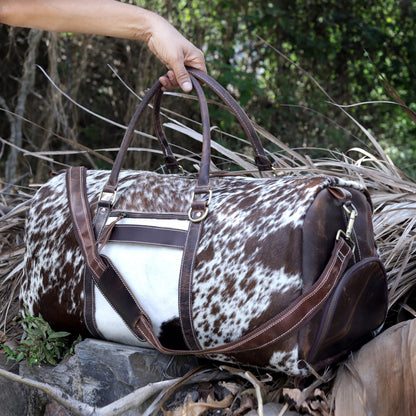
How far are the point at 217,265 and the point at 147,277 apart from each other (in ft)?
0.75

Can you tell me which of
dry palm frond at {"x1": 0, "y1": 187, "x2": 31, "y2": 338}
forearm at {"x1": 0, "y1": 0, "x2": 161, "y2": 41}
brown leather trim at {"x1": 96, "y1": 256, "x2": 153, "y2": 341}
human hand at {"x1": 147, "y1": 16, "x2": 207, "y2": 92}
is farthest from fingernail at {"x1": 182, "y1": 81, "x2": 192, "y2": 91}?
dry palm frond at {"x1": 0, "y1": 187, "x2": 31, "y2": 338}

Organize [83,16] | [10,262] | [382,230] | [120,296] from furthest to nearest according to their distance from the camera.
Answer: [10,262]
[382,230]
[83,16]
[120,296]

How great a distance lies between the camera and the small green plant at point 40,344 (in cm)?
175

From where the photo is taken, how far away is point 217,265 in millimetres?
1482

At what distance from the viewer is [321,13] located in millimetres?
6711

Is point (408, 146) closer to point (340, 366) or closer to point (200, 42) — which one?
point (200, 42)

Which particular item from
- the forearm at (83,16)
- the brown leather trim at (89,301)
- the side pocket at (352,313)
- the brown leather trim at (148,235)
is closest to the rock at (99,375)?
the brown leather trim at (89,301)

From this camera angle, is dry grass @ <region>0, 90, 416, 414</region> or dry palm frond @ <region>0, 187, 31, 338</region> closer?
dry grass @ <region>0, 90, 416, 414</region>

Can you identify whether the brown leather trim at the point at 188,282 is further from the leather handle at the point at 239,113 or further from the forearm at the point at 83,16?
the forearm at the point at 83,16

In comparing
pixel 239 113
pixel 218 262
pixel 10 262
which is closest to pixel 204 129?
pixel 239 113

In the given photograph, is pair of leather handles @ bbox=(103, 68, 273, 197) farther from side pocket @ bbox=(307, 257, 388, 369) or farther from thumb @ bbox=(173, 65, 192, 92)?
side pocket @ bbox=(307, 257, 388, 369)

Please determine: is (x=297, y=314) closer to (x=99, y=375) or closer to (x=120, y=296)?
(x=120, y=296)

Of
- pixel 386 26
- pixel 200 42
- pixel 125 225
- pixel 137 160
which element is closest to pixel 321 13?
pixel 386 26

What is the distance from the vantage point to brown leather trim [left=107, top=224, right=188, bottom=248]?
1547mm
